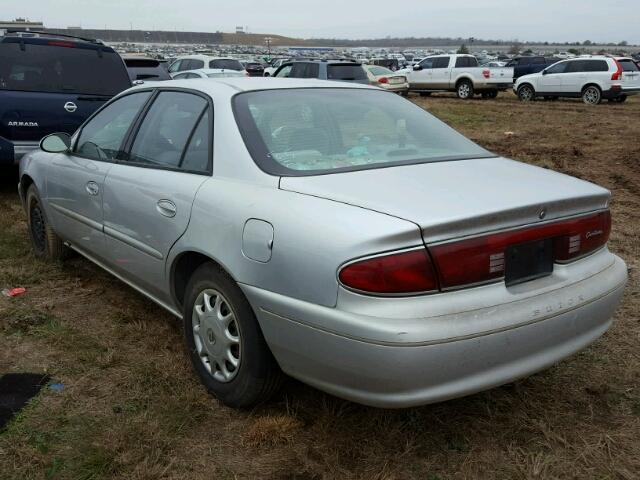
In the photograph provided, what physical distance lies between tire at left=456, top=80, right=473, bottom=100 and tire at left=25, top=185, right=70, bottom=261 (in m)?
20.1

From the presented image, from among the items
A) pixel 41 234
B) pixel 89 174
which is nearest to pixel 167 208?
pixel 89 174

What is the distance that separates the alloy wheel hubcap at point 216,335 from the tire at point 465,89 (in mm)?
21580

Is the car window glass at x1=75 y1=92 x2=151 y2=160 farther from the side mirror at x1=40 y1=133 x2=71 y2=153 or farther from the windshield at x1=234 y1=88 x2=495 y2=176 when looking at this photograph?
the windshield at x1=234 y1=88 x2=495 y2=176

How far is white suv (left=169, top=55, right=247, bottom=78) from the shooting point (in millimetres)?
18406

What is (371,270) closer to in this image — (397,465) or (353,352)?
(353,352)

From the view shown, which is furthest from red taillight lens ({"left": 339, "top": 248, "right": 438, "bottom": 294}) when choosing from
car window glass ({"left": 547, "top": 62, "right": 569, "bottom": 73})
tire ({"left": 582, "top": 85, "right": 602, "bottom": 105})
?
car window glass ({"left": 547, "top": 62, "right": 569, "bottom": 73})

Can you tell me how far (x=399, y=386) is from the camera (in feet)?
7.23

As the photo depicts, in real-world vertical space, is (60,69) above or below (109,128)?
above

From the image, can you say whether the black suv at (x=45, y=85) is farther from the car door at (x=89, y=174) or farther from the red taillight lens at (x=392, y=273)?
the red taillight lens at (x=392, y=273)

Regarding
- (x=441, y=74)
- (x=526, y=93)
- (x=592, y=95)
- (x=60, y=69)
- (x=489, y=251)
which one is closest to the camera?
(x=489, y=251)

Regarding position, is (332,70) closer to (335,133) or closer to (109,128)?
(109,128)

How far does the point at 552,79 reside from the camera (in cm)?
2072

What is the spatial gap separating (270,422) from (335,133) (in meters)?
1.43

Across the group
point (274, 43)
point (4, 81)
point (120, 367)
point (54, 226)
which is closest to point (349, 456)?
point (120, 367)
